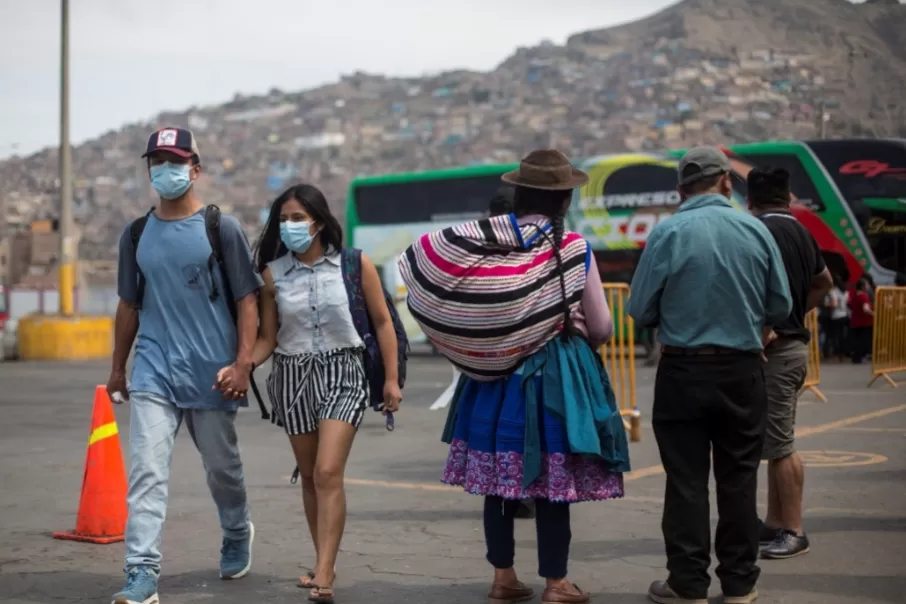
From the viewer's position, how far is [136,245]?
5332mm

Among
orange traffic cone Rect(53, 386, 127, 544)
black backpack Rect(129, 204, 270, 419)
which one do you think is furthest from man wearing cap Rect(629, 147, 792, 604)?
orange traffic cone Rect(53, 386, 127, 544)

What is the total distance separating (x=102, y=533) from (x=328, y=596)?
196 centimetres

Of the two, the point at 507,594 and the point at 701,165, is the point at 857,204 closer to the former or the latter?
the point at 701,165

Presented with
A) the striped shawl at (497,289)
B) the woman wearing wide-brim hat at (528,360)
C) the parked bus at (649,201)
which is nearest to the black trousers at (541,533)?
the woman wearing wide-brim hat at (528,360)

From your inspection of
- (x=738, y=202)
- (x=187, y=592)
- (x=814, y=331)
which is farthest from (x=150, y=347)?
(x=738, y=202)

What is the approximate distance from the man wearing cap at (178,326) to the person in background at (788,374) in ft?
7.61

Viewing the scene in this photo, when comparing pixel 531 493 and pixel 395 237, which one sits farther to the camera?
pixel 395 237

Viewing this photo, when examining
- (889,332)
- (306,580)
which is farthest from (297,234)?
(889,332)

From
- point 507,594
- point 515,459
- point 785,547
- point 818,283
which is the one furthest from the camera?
point 818,283

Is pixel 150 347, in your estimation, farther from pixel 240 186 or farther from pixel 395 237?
pixel 240 186

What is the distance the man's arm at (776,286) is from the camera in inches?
198

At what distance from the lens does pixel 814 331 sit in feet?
49.3

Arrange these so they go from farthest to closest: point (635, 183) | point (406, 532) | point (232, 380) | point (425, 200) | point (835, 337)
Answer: point (425, 200)
point (635, 183)
point (835, 337)
point (406, 532)
point (232, 380)

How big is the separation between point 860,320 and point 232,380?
18.6 m
